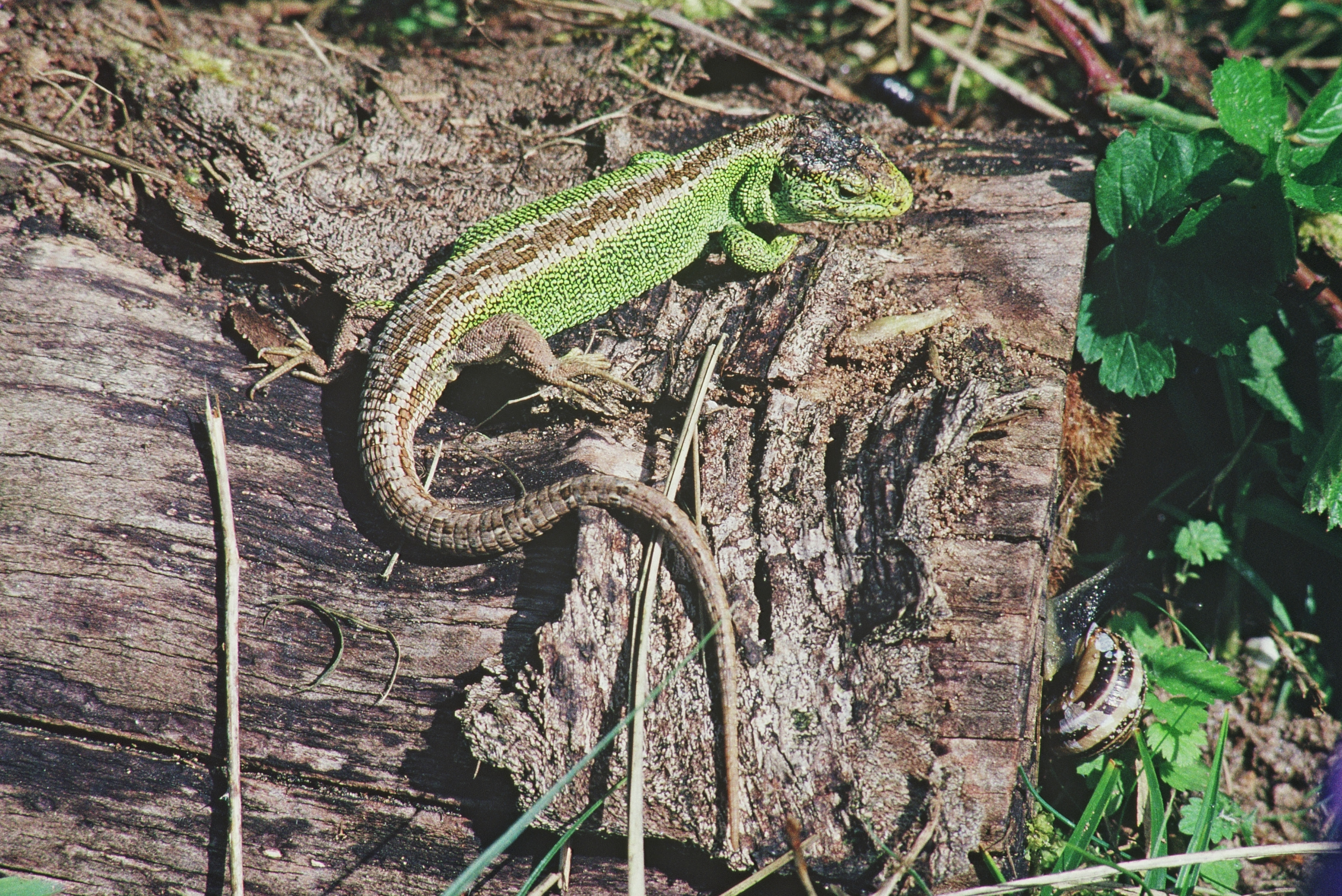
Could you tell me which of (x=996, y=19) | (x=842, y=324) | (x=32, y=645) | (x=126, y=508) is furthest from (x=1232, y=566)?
(x=32, y=645)

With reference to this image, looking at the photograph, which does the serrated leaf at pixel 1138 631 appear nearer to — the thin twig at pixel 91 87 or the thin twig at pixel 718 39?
the thin twig at pixel 718 39

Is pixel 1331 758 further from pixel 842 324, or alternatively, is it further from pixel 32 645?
pixel 32 645

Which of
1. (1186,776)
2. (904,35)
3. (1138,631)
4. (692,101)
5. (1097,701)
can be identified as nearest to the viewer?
(1097,701)

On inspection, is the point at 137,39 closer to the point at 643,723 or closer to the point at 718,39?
the point at 718,39

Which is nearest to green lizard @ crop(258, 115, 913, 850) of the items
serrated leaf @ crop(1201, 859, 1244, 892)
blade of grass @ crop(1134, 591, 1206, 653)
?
blade of grass @ crop(1134, 591, 1206, 653)

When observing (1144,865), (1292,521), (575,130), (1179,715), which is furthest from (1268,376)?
(575,130)

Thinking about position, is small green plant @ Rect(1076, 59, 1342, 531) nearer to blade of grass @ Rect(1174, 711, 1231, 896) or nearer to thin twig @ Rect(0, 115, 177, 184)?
blade of grass @ Rect(1174, 711, 1231, 896)
